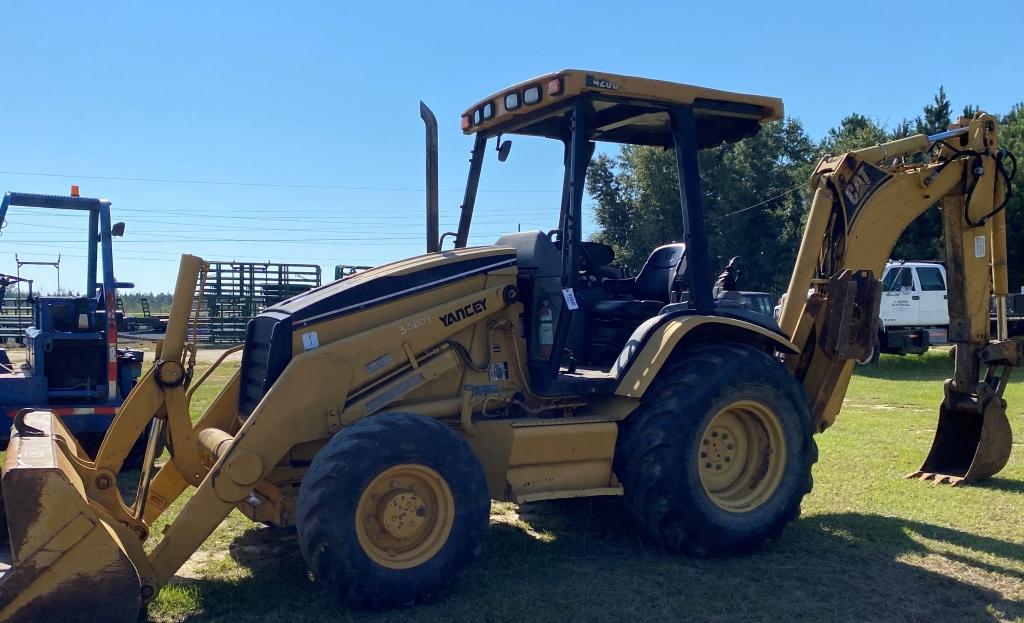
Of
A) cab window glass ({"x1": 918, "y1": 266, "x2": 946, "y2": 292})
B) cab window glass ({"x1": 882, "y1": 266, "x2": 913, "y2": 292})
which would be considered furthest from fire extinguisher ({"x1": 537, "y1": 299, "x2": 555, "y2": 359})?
cab window glass ({"x1": 918, "y1": 266, "x2": 946, "y2": 292})

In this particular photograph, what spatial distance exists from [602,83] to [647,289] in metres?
1.67

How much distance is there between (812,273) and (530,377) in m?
2.68

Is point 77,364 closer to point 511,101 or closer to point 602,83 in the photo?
point 511,101

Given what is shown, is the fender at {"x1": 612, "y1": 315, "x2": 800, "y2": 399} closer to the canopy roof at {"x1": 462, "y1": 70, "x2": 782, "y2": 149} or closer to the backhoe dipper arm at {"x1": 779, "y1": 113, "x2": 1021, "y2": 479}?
the backhoe dipper arm at {"x1": 779, "y1": 113, "x2": 1021, "y2": 479}

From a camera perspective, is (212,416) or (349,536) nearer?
(349,536)

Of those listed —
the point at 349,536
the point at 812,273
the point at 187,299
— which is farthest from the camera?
the point at 812,273

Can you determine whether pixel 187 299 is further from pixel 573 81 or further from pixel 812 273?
pixel 812 273

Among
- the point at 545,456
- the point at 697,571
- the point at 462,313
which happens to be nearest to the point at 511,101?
the point at 462,313

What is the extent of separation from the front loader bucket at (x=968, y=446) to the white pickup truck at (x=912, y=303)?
12.6m

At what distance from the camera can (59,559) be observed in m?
4.14

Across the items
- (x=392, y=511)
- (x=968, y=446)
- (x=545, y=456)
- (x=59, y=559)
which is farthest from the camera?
(x=968, y=446)

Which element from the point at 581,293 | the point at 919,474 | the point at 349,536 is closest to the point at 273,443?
the point at 349,536

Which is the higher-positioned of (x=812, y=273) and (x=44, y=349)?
(x=812, y=273)

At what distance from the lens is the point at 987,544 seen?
20.4 feet
